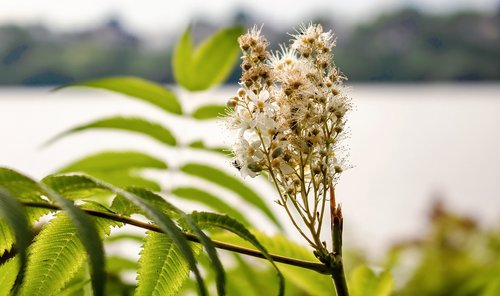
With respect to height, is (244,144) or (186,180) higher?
(186,180)

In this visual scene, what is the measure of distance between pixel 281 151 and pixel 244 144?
0.11ft

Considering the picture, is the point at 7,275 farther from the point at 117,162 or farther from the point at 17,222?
the point at 117,162

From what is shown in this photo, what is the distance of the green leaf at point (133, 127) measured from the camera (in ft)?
3.11

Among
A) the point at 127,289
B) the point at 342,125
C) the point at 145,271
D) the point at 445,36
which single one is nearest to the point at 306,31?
the point at 342,125

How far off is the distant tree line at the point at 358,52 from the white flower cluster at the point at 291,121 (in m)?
10.3

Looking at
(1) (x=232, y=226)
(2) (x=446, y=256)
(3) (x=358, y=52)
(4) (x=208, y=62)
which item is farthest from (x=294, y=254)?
(3) (x=358, y=52)

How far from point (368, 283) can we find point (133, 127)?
0.44m

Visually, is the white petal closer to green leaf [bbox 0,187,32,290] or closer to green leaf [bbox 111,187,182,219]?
green leaf [bbox 111,187,182,219]

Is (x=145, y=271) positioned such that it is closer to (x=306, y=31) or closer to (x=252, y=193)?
(x=306, y=31)

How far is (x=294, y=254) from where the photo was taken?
0.66 metres

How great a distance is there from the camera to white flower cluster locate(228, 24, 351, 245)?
54cm

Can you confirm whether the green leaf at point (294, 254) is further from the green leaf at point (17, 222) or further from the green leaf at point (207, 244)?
the green leaf at point (17, 222)

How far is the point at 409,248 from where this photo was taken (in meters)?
2.31

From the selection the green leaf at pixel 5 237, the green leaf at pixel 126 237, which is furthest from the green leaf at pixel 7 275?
the green leaf at pixel 126 237
